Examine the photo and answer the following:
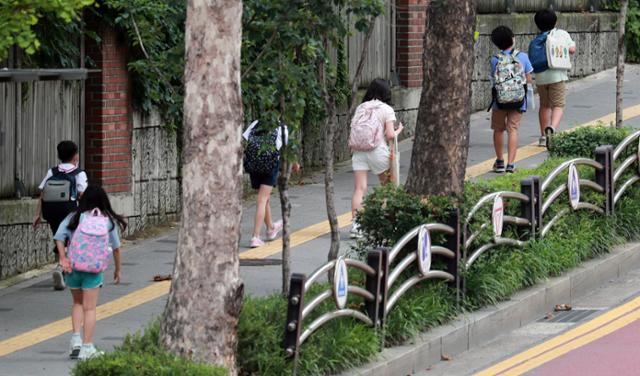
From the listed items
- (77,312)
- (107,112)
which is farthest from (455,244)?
(107,112)

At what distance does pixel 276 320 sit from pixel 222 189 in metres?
1.35

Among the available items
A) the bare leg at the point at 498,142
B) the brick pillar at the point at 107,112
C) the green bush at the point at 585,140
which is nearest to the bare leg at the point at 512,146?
the bare leg at the point at 498,142

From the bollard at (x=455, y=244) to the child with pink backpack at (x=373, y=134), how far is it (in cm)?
374

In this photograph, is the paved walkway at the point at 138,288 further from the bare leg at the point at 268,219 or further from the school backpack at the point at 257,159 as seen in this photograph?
the school backpack at the point at 257,159

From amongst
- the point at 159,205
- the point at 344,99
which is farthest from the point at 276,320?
the point at 344,99

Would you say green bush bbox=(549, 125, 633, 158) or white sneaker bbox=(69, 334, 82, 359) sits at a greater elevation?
green bush bbox=(549, 125, 633, 158)

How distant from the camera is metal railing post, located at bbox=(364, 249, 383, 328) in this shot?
11125 millimetres

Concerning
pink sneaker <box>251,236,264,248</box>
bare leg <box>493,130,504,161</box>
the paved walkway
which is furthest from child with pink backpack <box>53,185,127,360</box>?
bare leg <box>493,130,504,161</box>

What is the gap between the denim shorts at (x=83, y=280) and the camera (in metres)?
11.9

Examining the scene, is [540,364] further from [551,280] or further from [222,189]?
Answer: [222,189]

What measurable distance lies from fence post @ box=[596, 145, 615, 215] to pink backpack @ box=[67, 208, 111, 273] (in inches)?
221

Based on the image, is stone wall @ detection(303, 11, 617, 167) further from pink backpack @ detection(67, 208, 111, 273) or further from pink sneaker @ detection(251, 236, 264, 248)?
pink backpack @ detection(67, 208, 111, 273)

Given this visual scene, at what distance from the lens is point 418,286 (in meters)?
12.3

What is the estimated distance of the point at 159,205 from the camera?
17453mm
